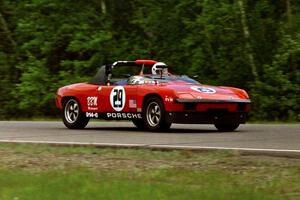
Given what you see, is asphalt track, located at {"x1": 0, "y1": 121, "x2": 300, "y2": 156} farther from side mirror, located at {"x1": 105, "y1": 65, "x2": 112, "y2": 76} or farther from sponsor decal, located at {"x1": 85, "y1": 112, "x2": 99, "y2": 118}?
side mirror, located at {"x1": 105, "y1": 65, "x2": 112, "y2": 76}

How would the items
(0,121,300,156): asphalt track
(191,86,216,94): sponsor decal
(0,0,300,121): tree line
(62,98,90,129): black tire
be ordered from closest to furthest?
(0,121,300,156): asphalt track, (191,86,216,94): sponsor decal, (62,98,90,129): black tire, (0,0,300,121): tree line

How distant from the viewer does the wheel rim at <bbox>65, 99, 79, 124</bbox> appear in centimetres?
1762

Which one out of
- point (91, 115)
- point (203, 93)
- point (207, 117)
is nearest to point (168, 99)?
point (203, 93)

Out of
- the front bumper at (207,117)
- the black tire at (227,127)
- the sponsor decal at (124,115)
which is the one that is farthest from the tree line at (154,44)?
the sponsor decal at (124,115)

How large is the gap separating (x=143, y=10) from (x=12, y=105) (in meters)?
7.30

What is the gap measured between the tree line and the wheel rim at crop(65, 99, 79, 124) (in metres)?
9.47

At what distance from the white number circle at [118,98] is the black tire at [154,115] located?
2.47ft

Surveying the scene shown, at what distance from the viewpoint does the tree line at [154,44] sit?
26.0 m

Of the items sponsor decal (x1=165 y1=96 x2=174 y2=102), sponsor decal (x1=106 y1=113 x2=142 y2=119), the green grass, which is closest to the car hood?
sponsor decal (x1=165 y1=96 x2=174 y2=102)

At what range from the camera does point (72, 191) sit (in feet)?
24.4

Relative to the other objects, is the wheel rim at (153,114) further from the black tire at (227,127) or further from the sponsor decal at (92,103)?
the sponsor decal at (92,103)

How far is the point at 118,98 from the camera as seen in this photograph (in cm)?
1645

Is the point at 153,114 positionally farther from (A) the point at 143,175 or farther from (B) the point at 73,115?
(A) the point at 143,175

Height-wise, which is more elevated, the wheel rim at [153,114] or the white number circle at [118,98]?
the white number circle at [118,98]
